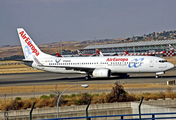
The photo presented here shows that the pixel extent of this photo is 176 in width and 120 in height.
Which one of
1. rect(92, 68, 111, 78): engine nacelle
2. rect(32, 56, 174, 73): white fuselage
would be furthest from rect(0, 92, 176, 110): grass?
rect(92, 68, 111, 78): engine nacelle

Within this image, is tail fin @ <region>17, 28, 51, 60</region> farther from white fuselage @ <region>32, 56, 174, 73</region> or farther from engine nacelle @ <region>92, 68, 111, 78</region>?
engine nacelle @ <region>92, 68, 111, 78</region>

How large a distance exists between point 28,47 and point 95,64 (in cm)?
1337

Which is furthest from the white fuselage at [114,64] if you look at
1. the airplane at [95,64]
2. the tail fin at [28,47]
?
the tail fin at [28,47]

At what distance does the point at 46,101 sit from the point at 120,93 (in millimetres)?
7856

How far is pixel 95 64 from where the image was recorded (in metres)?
49.6

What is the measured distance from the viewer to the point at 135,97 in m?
31.7

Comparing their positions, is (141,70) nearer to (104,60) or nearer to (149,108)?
(104,60)

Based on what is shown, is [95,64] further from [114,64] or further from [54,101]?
[54,101]

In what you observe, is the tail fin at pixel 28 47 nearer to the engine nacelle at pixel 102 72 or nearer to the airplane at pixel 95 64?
the airplane at pixel 95 64

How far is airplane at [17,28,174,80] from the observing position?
46156 mm

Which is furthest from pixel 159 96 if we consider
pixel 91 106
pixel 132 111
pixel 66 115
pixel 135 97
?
pixel 66 115

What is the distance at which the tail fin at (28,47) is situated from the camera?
176 feet

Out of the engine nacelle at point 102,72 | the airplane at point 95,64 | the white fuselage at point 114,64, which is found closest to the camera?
the white fuselage at point 114,64

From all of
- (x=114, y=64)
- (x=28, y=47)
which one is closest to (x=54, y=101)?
(x=114, y=64)
